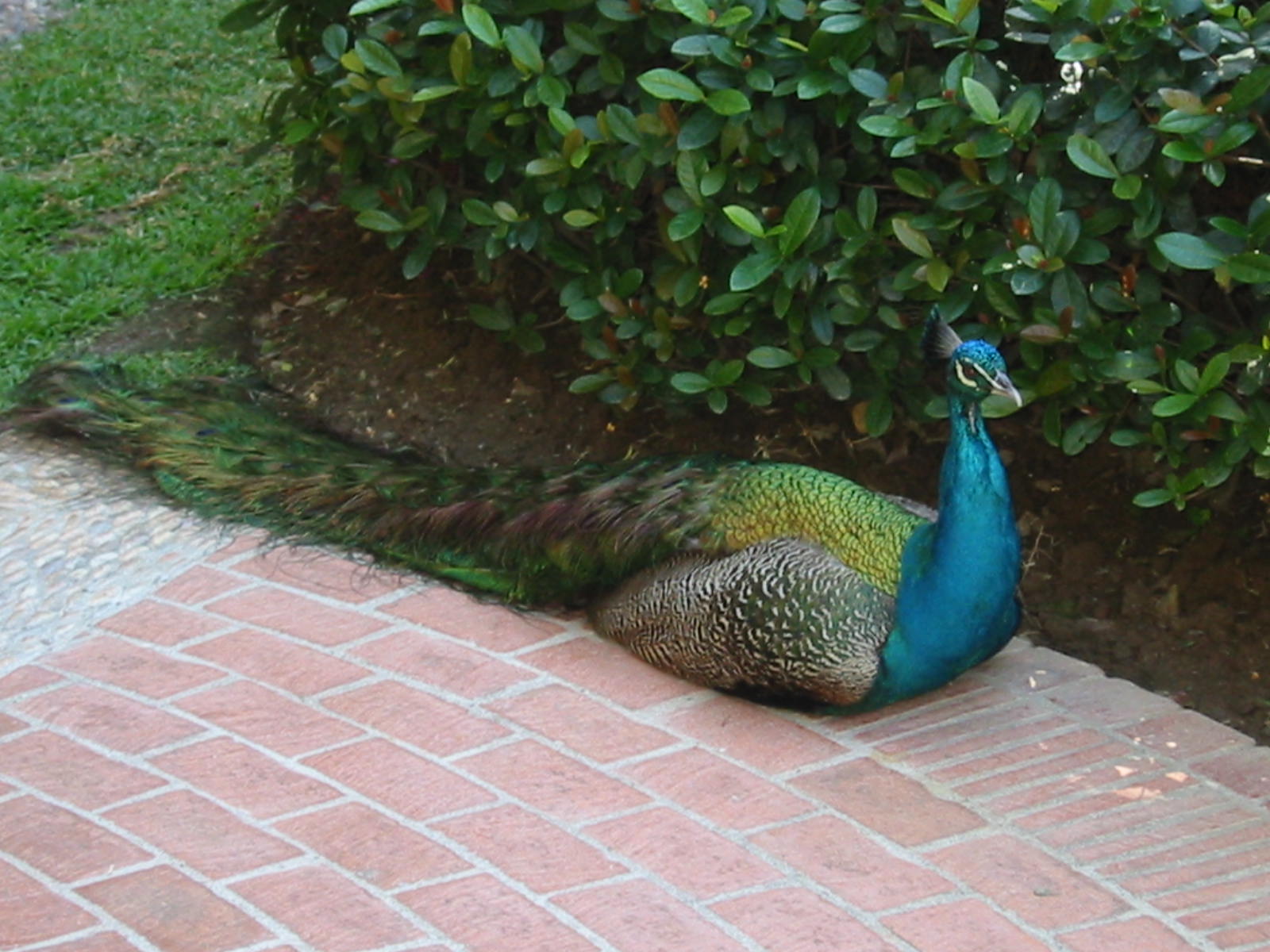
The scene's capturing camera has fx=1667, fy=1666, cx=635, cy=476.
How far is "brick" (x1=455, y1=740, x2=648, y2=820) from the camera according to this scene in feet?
9.71

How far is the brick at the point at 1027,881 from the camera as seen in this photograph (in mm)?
2682

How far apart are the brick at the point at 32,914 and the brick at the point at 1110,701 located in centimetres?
186

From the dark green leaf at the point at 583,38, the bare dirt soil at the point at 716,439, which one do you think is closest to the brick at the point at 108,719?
the bare dirt soil at the point at 716,439

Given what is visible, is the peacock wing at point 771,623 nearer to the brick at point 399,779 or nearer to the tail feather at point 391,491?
the tail feather at point 391,491

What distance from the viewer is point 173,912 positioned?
2.68 metres

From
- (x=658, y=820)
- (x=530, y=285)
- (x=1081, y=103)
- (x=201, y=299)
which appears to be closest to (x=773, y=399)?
(x=530, y=285)

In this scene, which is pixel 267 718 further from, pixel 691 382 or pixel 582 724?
pixel 691 382

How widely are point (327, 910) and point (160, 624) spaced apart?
3.73ft

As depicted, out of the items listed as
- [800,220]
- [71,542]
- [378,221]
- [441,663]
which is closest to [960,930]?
[441,663]

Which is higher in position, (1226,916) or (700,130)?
(700,130)

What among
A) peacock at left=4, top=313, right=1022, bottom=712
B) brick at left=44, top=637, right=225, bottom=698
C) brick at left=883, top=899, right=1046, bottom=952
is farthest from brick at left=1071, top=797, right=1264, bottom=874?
brick at left=44, top=637, right=225, bottom=698

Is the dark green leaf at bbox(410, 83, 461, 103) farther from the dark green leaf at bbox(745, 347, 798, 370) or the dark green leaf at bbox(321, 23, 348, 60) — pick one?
the dark green leaf at bbox(745, 347, 798, 370)

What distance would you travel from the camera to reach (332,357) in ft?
15.7

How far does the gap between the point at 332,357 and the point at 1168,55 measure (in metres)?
2.50
